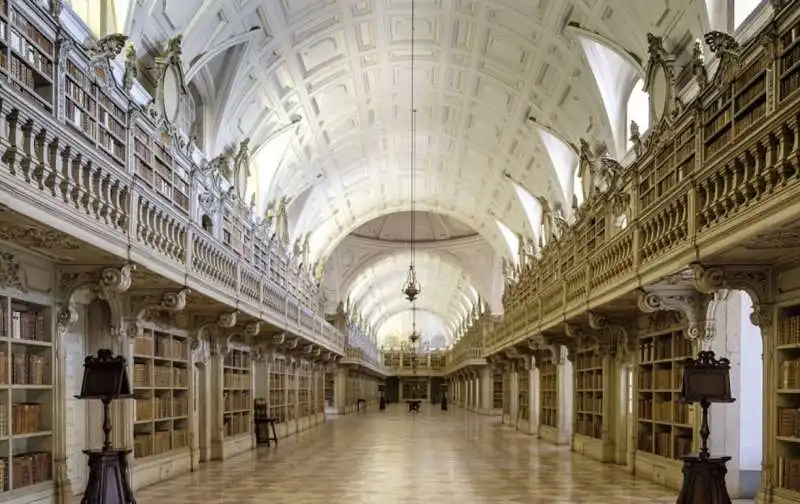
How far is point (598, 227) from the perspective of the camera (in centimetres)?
1429

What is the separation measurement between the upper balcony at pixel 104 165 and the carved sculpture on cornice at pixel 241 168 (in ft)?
7.88

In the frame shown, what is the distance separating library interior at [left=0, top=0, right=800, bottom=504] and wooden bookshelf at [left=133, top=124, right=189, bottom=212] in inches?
2.8

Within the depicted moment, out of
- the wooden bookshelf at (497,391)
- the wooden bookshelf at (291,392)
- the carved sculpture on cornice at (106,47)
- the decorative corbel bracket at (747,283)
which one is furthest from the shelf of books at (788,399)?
the wooden bookshelf at (497,391)

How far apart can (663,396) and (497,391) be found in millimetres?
28130

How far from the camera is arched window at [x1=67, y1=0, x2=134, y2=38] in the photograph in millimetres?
10758

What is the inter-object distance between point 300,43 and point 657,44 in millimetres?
8425

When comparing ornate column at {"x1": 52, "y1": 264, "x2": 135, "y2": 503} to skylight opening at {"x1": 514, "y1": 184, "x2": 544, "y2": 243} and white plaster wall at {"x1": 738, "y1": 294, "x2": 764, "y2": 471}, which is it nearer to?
white plaster wall at {"x1": 738, "y1": 294, "x2": 764, "y2": 471}

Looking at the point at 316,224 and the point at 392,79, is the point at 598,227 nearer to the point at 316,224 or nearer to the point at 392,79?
the point at 392,79

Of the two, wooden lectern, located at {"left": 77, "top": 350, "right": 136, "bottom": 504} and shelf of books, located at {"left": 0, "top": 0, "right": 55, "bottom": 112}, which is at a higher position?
shelf of books, located at {"left": 0, "top": 0, "right": 55, "bottom": 112}

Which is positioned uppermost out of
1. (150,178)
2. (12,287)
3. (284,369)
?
(150,178)

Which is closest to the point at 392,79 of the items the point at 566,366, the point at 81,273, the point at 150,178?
the point at 566,366

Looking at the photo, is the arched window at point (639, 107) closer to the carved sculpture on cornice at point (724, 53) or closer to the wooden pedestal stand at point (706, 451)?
the carved sculpture on cornice at point (724, 53)

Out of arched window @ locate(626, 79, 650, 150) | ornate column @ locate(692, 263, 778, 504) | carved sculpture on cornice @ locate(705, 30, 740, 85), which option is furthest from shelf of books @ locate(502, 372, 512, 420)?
carved sculpture on cornice @ locate(705, 30, 740, 85)

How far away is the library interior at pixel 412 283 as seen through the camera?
7.63 meters
